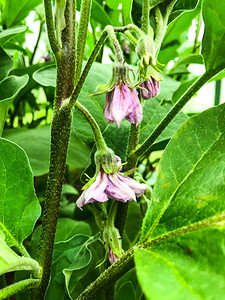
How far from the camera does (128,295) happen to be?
336 millimetres

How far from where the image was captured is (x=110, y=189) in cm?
31

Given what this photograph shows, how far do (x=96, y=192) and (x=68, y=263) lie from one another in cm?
11

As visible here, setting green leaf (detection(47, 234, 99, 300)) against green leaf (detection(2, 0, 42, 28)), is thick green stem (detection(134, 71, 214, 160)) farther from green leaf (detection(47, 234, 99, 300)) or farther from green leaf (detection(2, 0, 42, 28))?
green leaf (detection(2, 0, 42, 28))

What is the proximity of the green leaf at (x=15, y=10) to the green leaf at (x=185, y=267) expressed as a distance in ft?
1.39

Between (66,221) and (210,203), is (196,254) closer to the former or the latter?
(210,203)

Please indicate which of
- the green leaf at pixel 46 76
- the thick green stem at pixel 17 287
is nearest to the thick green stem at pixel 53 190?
the thick green stem at pixel 17 287

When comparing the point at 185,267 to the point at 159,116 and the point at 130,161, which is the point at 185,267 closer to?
the point at 130,161

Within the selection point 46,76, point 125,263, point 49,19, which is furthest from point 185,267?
point 46,76

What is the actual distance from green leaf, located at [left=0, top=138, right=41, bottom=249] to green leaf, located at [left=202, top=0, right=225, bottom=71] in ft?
0.48

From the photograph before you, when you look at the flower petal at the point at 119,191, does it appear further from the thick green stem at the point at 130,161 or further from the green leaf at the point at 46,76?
the green leaf at the point at 46,76

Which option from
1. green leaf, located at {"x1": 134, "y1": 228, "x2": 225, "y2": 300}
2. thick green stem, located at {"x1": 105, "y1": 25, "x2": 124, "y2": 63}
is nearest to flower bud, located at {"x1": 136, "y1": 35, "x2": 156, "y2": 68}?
thick green stem, located at {"x1": 105, "y1": 25, "x2": 124, "y2": 63}

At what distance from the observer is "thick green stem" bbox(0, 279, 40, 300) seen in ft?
0.87

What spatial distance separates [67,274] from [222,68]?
196 mm

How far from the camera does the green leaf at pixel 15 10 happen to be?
561 millimetres
